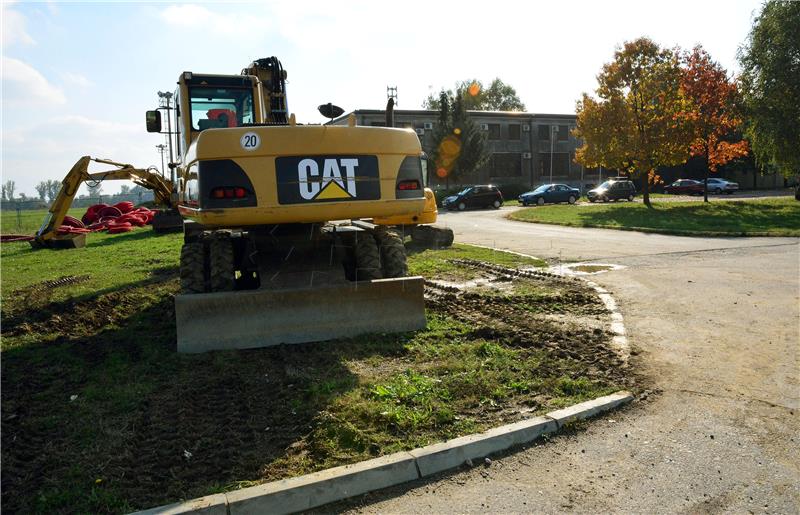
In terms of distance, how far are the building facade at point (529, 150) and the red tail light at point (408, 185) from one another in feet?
177

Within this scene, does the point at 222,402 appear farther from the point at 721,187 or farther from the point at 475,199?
the point at 721,187

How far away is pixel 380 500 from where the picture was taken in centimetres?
340

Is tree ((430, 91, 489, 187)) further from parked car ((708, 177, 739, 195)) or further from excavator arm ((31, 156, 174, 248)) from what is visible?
excavator arm ((31, 156, 174, 248))

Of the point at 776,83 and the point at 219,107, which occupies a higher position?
the point at 776,83

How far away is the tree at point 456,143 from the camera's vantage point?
49188 millimetres

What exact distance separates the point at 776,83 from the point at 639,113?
6.12 metres

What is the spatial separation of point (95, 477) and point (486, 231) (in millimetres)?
18936

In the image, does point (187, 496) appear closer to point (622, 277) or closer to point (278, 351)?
→ point (278, 351)

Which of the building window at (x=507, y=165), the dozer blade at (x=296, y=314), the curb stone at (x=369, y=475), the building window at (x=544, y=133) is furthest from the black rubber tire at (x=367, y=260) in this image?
the building window at (x=544, y=133)

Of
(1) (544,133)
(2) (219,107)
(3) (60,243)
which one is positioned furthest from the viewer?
(1) (544,133)

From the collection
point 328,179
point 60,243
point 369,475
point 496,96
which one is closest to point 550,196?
point 60,243

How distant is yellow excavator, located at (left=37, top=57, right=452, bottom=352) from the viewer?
223 inches

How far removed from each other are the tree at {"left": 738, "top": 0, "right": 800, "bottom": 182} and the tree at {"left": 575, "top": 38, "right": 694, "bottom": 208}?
10.5 ft

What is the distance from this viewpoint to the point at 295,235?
7.18m
